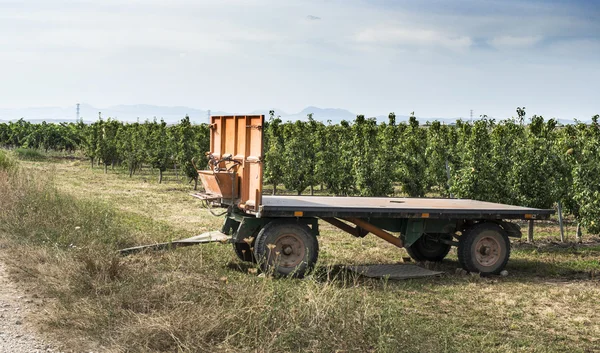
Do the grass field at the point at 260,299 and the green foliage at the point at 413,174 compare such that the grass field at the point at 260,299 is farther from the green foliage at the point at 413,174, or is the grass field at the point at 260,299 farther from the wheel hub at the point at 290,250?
the green foliage at the point at 413,174

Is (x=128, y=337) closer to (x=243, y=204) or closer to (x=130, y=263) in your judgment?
(x=130, y=263)

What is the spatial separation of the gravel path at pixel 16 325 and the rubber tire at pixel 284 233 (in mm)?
3145

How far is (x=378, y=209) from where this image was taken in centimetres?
971

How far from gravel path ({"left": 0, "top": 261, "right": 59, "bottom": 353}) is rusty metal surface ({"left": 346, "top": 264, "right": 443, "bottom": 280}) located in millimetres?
4610

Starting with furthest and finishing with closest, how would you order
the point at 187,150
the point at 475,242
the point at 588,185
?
the point at 187,150, the point at 588,185, the point at 475,242

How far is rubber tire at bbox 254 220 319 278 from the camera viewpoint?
9.30 m

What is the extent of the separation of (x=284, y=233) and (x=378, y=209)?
147cm

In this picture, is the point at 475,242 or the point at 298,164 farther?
the point at 298,164

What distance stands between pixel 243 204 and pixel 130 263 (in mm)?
1914

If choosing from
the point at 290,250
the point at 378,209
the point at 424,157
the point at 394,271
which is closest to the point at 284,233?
the point at 290,250

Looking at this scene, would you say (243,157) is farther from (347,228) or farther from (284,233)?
(347,228)

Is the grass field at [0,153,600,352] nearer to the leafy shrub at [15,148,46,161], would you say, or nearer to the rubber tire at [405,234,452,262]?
the rubber tire at [405,234,452,262]

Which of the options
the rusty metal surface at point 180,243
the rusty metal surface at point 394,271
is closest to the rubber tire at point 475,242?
the rusty metal surface at point 394,271

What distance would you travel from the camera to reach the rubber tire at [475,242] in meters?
10.5
